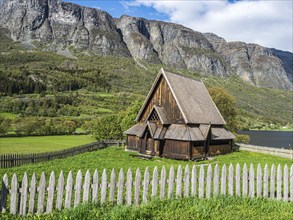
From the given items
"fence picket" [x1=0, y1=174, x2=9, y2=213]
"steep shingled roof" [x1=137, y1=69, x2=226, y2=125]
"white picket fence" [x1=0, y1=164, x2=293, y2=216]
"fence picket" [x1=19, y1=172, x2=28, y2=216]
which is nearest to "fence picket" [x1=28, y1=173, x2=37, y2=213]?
"white picket fence" [x1=0, y1=164, x2=293, y2=216]

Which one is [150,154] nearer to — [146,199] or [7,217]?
[146,199]

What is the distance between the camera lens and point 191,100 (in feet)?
115

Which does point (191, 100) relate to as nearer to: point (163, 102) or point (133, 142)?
point (163, 102)

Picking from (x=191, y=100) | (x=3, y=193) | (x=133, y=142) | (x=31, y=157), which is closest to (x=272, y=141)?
(x=191, y=100)

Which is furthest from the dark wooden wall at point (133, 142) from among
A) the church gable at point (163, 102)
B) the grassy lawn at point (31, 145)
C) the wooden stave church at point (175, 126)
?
the grassy lawn at point (31, 145)

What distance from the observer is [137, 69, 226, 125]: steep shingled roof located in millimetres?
32469

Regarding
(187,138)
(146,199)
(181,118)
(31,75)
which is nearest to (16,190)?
(146,199)

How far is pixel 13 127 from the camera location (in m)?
79.8

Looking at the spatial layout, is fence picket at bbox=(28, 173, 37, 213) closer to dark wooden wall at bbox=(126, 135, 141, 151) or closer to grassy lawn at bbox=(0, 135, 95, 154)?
dark wooden wall at bbox=(126, 135, 141, 151)

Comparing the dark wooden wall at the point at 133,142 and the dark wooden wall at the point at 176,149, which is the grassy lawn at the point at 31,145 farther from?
the dark wooden wall at the point at 176,149

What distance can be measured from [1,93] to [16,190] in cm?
15926

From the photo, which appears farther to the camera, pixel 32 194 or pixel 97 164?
pixel 97 164

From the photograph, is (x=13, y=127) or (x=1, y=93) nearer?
(x=13, y=127)

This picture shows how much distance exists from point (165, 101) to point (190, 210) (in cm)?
2501
